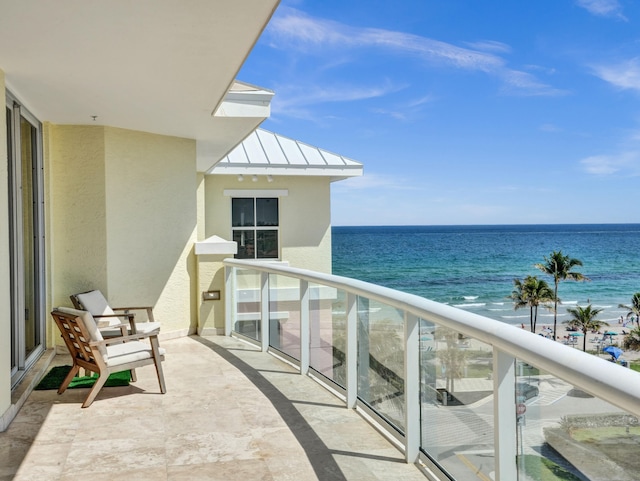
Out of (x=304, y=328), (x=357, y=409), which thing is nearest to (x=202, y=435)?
(x=357, y=409)

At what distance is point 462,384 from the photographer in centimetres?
305

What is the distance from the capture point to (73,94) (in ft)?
19.6

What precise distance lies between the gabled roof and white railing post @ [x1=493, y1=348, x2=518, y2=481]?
10.1 meters

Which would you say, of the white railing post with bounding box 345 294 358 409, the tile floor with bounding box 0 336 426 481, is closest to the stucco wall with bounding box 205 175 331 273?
the tile floor with bounding box 0 336 426 481

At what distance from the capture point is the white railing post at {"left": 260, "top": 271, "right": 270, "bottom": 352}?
716 cm

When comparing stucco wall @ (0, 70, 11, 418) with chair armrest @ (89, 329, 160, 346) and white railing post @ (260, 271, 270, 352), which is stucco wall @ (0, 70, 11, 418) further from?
white railing post @ (260, 271, 270, 352)

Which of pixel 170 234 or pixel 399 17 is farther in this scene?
pixel 399 17

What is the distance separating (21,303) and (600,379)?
549 centimetres

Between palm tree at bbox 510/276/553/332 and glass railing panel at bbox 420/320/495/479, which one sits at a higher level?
glass railing panel at bbox 420/320/495/479

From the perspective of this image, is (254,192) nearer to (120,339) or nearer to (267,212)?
(267,212)

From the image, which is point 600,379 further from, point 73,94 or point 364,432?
point 73,94

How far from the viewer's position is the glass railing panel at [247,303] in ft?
24.9

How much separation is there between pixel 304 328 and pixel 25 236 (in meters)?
3.06

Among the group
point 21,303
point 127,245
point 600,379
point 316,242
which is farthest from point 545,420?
point 316,242
